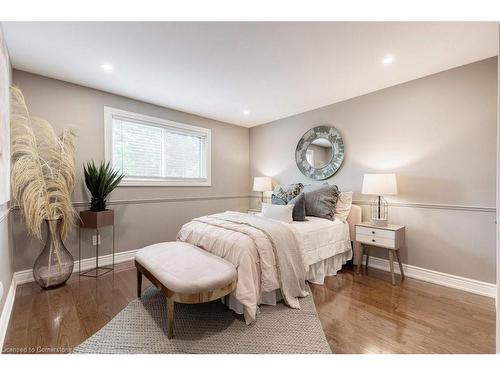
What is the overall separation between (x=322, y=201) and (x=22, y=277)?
3.55m

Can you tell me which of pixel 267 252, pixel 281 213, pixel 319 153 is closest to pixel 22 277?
pixel 267 252

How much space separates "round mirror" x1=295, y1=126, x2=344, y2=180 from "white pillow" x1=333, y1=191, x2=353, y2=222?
49 centimetres

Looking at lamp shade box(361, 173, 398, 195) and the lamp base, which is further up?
lamp shade box(361, 173, 398, 195)

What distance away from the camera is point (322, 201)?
2.92m

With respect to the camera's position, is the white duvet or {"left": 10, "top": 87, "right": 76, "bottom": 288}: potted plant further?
{"left": 10, "top": 87, "right": 76, "bottom": 288}: potted plant

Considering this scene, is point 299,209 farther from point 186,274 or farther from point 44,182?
point 44,182

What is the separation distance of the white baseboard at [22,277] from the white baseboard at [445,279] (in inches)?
137

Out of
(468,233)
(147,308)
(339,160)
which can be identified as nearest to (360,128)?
(339,160)

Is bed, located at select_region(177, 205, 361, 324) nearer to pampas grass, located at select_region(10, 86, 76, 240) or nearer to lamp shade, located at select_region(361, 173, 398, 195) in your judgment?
lamp shade, located at select_region(361, 173, 398, 195)

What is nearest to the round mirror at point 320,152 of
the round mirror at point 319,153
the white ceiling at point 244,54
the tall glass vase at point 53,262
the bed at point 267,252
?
the round mirror at point 319,153

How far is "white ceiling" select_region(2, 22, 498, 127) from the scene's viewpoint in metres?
1.76

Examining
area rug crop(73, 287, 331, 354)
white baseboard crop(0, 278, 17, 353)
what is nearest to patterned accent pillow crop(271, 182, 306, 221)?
area rug crop(73, 287, 331, 354)
